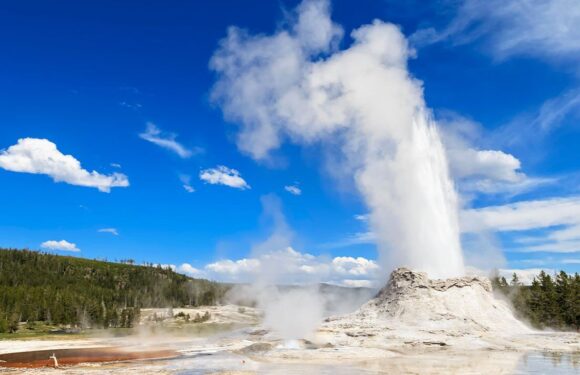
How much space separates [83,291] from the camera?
117m

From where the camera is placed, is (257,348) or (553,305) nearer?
(257,348)

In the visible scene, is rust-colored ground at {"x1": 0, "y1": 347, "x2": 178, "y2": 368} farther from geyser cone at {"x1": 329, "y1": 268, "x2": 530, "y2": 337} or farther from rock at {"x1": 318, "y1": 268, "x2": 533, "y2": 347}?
geyser cone at {"x1": 329, "y1": 268, "x2": 530, "y2": 337}

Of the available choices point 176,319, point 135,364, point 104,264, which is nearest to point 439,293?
point 135,364

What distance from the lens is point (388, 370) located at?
22.9 metres

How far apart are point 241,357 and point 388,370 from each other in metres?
11.0

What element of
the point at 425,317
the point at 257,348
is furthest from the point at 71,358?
the point at 425,317

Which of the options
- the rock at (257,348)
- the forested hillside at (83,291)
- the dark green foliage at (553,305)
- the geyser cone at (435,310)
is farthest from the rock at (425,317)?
the forested hillside at (83,291)

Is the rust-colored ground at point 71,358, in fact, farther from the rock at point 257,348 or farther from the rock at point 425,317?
the rock at point 425,317

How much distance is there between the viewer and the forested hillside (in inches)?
3248

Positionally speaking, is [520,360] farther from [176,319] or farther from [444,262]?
[176,319]

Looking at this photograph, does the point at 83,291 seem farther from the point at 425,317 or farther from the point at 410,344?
the point at 410,344

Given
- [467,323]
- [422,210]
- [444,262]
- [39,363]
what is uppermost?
[422,210]

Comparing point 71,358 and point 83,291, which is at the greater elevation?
point 83,291

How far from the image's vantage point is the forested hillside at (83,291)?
82.5 meters
